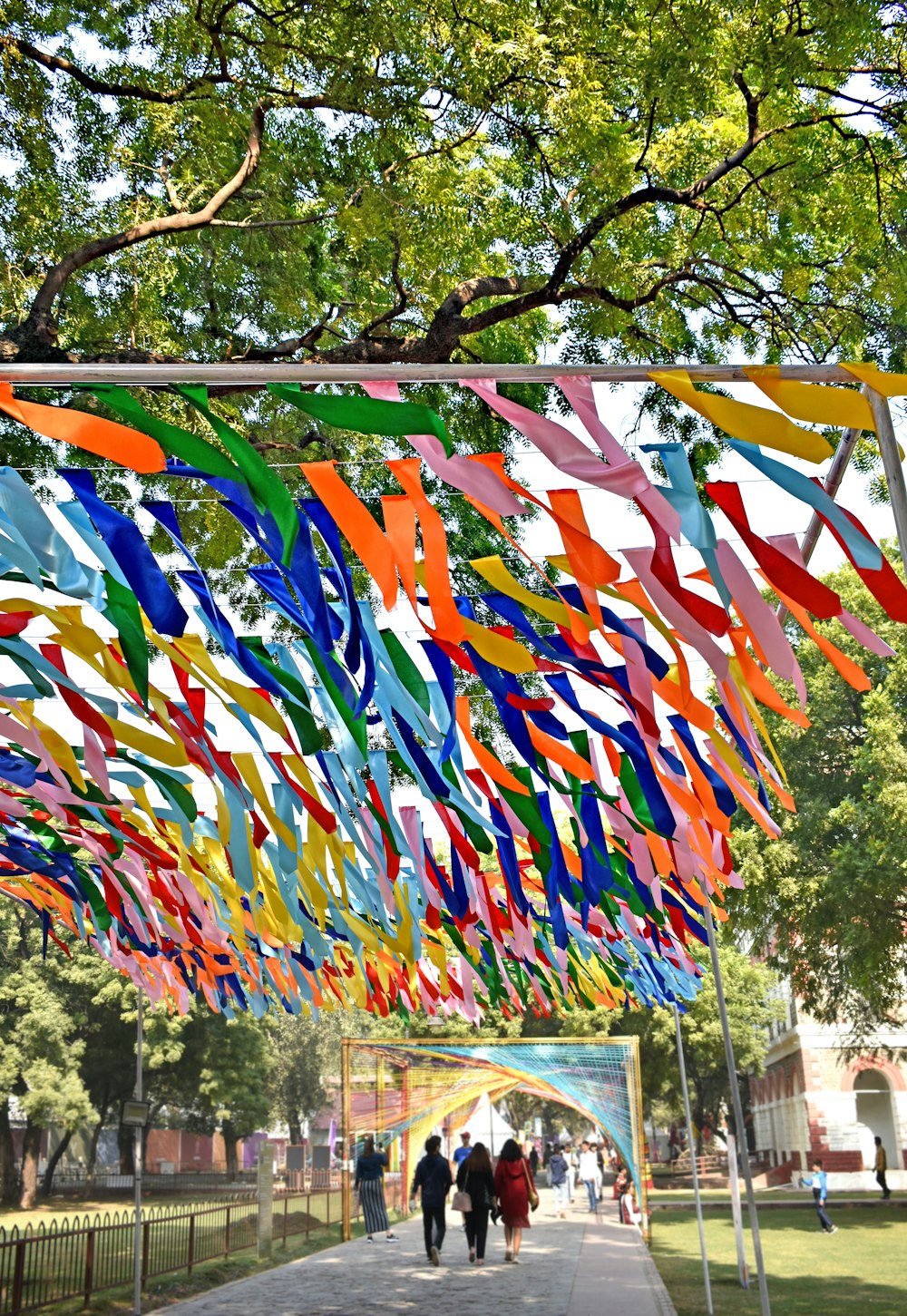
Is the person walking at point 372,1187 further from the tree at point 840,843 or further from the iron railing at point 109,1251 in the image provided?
the tree at point 840,843

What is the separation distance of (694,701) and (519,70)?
13.8 feet

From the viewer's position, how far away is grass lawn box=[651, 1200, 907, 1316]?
11.3m

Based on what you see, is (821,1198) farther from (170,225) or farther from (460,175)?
(170,225)

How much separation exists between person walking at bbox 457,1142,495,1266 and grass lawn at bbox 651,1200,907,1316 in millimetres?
2302

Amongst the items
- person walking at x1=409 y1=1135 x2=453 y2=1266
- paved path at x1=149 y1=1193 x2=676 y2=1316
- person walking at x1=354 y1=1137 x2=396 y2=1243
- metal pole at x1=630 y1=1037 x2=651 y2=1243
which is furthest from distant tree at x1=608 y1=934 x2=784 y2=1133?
person walking at x1=409 y1=1135 x2=453 y2=1266

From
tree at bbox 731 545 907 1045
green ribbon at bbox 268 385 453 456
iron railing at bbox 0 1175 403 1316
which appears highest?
tree at bbox 731 545 907 1045

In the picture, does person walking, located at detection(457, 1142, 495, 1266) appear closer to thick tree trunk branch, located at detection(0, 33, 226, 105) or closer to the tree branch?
the tree branch

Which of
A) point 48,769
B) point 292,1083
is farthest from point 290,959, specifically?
point 292,1083

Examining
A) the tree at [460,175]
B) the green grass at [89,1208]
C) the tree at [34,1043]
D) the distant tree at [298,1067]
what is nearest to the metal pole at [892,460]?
the tree at [460,175]

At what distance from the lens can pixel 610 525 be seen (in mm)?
5750

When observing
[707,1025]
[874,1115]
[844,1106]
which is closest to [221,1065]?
[707,1025]

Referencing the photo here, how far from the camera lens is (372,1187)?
17.4m

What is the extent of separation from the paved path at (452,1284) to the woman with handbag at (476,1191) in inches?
19.4

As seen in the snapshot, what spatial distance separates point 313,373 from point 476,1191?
43.8ft
